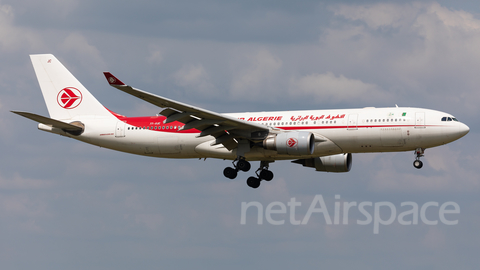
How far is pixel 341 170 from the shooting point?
178 ft

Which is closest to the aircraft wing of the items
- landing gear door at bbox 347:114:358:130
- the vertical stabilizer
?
landing gear door at bbox 347:114:358:130

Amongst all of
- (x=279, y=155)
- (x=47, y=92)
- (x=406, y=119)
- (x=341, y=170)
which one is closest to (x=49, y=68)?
(x=47, y=92)

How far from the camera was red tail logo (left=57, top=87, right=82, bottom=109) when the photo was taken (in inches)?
2226

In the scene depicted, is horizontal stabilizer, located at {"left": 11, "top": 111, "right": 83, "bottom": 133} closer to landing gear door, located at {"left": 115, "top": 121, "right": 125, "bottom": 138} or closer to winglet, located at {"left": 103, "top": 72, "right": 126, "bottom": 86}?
landing gear door, located at {"left": 115, "top": 121, "right": 125, "bottom": 138}

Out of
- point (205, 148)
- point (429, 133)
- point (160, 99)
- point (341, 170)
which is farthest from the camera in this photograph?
point (341, 170)

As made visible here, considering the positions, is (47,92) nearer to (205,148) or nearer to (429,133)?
(205,148)

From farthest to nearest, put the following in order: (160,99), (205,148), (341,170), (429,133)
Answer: (341,170)
(205,148)
(429,133)
(160,99)

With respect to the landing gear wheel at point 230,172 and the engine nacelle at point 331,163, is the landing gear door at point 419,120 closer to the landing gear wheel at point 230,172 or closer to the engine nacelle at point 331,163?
the engine nacelle at point 331,163

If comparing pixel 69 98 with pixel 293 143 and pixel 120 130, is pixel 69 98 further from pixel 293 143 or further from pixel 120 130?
pixel 293 143

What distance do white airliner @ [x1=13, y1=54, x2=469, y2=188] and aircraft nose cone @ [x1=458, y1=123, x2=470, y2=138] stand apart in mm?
69

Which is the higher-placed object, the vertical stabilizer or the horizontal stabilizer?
the vertical stabilizer

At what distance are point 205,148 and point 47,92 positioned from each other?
1585cm

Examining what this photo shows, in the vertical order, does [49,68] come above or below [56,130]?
above

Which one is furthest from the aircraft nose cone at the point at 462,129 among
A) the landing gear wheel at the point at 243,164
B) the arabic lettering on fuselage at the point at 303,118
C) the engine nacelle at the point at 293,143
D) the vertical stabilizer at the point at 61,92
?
the vertical stabilizer at the point at 61,92
